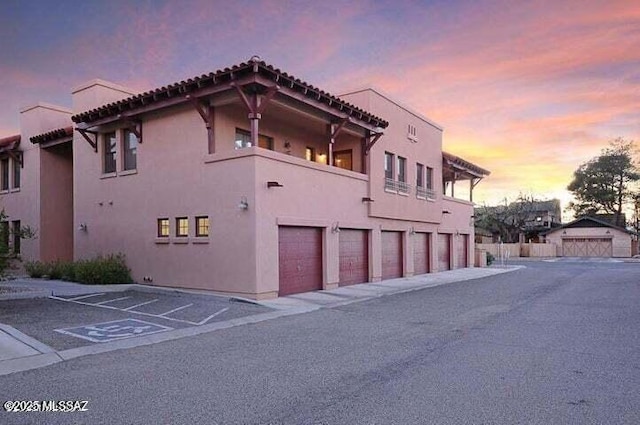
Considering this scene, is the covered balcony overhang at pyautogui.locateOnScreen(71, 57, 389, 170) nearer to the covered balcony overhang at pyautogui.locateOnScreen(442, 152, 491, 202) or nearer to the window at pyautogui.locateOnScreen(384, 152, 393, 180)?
the window at pyautogui.locateOnScreen(384, 152, 393, 180)

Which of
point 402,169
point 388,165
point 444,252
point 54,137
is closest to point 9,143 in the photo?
point 54,137

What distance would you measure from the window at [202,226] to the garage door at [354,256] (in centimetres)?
531

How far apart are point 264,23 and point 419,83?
798 cm

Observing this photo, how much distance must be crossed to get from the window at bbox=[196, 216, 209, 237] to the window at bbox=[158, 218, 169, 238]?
60.9 inches

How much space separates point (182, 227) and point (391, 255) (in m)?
9.93

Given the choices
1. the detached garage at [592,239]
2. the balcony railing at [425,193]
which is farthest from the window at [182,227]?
the detached garage at [592,239]

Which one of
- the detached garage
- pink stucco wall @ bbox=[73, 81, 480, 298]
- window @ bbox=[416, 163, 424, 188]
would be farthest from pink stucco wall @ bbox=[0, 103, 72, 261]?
the detached garage

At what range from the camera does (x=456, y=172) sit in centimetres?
3020

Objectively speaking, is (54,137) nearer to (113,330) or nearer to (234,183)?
(234,183)

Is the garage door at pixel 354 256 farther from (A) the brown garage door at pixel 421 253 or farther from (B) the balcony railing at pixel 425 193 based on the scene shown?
(B) the balcony railing at pixel 425 193

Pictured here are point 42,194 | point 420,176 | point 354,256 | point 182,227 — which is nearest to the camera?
point 182,227

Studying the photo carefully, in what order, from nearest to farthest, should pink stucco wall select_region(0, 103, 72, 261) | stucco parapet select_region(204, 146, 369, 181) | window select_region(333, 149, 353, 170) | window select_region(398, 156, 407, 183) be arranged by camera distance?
stucco parapet select_region(204, 146, 369, 181) < window select_region(333, 149, 353, 170) < pink stucco wall select_region(0, 103, 72, 261) < window select_region(398, 156, 407, 183)

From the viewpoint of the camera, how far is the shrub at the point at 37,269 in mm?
19344

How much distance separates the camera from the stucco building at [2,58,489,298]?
14.1m
